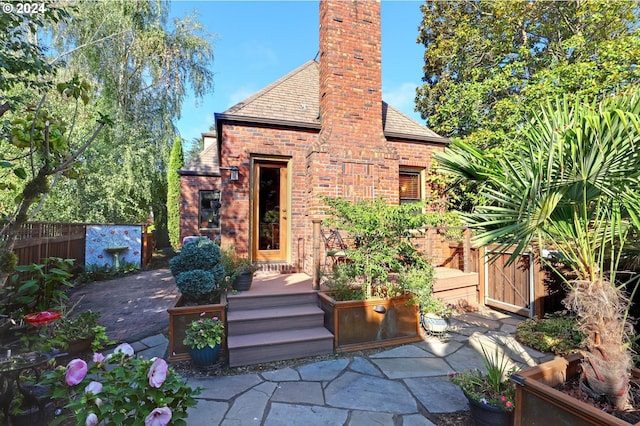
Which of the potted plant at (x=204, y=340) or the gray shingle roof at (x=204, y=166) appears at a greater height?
the gray shingle roof at (x=204, y=166)

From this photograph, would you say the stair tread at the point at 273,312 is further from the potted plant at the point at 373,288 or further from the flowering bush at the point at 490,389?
the flowering bush at the point at 490,389

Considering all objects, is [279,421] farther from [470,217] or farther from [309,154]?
[309,154]

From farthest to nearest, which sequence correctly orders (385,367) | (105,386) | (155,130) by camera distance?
(155,130) → (385,367) → (105,386)

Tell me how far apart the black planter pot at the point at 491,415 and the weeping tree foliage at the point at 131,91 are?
11748mm

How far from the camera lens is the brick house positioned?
5.82 metres

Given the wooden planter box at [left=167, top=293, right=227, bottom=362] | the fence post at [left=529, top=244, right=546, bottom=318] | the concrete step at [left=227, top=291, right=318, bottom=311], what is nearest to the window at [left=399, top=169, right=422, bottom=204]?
the fence post at [left=529, top=244, right=546, bottom=318]

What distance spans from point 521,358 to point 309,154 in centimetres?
464

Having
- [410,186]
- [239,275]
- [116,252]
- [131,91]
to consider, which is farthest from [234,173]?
[131,91]


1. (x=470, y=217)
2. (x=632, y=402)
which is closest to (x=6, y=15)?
(x=470, y=217)

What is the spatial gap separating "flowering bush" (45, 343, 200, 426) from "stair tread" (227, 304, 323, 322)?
1.92 m

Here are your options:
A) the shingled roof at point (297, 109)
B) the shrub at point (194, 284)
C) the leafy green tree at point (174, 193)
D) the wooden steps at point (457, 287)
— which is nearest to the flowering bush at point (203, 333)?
the shrub at point (194, 284)

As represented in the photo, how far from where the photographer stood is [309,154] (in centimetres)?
595

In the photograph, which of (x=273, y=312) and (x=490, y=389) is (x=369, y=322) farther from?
(x=490, y=389)

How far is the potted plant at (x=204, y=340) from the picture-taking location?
10.8 ft
